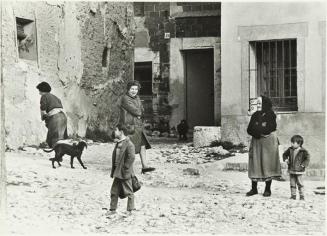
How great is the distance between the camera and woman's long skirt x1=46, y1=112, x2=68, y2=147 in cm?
577

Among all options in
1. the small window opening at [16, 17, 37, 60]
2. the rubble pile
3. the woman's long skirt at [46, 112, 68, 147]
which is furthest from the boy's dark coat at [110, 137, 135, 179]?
the small window opening at [16, 17, 37, 60]

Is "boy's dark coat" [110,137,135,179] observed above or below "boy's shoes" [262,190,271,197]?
above

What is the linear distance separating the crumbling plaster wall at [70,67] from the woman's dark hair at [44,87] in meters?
0.07

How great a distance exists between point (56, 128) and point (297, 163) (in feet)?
7.38

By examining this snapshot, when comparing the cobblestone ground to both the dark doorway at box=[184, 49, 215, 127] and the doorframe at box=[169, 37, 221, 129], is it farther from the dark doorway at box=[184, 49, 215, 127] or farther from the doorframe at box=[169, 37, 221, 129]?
the dark doorway at box=[184, 49, 215, 127]

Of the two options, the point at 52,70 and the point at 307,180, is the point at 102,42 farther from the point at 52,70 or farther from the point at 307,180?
the point at 307,180

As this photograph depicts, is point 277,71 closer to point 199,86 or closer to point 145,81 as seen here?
point 199,86

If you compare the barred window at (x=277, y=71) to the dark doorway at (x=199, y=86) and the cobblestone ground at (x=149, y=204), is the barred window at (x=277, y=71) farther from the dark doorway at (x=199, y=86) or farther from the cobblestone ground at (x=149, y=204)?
the dark doorway at (x=199, y=86)

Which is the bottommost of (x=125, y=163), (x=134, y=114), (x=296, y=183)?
(x=296, y=183)

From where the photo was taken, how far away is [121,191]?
489 cm

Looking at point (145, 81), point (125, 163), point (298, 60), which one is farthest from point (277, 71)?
point (145, 81)

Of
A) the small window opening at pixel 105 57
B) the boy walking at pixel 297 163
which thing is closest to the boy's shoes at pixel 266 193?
the boy walking at pixel 297 163

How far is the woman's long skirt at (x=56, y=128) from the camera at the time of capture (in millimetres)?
5773

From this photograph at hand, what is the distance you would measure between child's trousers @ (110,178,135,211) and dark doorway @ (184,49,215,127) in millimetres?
7089
